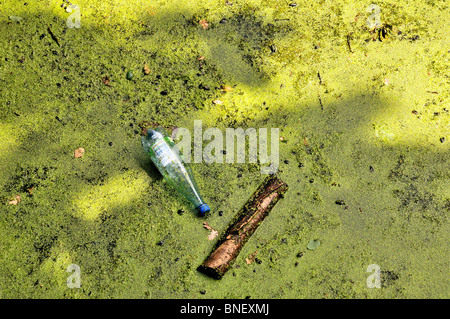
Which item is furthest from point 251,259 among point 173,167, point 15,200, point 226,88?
point 15,200

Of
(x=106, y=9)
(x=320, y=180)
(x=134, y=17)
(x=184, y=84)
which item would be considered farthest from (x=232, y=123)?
(x=106, y=9)

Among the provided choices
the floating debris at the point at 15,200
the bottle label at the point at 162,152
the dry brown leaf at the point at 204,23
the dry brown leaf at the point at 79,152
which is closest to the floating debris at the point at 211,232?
the bottle label at the point at 162,152

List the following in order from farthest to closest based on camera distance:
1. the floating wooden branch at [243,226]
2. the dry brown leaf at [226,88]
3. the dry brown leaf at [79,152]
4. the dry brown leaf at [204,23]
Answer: the dry brown leaf at [204,23] < the dry brown leaf at [226,88] < the dry brown leaf at [79,152] < the floating wooden branch at [243,226]

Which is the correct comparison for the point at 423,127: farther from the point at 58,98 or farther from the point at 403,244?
the point at 58,98

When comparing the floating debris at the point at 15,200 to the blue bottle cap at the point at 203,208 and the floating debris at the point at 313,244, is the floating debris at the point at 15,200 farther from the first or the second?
the floating debris at the point at 313,244

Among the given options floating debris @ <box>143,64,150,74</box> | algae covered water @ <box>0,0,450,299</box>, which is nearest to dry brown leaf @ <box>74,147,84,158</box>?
algae covered water @ <box>0,0,450,299</box>

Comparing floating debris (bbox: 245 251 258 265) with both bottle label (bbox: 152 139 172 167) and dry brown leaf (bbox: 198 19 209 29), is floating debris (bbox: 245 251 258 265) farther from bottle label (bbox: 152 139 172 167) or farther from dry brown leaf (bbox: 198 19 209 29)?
dry brown leaf (bbox: 198 19 209 29)
